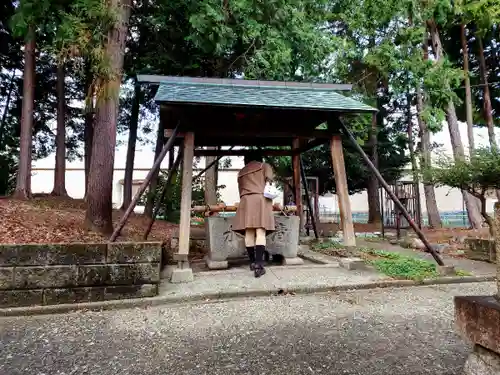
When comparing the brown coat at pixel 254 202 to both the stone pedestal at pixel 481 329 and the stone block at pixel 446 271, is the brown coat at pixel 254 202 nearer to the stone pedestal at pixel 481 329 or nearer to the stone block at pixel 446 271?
the stone block at pixel 446 271

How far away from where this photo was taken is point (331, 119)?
223 inches

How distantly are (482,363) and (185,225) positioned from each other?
3.79m

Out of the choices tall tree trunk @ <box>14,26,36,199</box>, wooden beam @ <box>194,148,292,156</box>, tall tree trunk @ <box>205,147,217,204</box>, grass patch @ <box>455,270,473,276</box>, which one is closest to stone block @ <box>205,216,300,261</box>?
wooden beam @ <box>194,148,292,156</box>

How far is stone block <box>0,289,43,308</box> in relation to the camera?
327 cm

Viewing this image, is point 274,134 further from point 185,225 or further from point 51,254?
point 51,254

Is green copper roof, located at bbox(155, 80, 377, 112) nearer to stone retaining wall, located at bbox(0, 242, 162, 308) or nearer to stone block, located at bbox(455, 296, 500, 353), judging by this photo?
stone retaining wall, located at bbox(0, 242, 162, 308)

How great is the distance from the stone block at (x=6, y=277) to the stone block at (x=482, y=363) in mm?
3916

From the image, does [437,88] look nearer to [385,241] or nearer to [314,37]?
[314,37]

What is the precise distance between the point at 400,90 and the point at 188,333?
38.5 ft

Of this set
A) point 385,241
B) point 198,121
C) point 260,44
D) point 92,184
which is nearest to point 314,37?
point 260,44

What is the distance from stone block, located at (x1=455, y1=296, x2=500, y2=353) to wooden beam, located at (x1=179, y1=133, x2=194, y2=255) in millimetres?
3566

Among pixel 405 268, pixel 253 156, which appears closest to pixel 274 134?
pixel 253 156

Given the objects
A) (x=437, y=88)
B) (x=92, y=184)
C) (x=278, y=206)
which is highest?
(x=437, y=88)

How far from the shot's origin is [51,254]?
11.1ft
